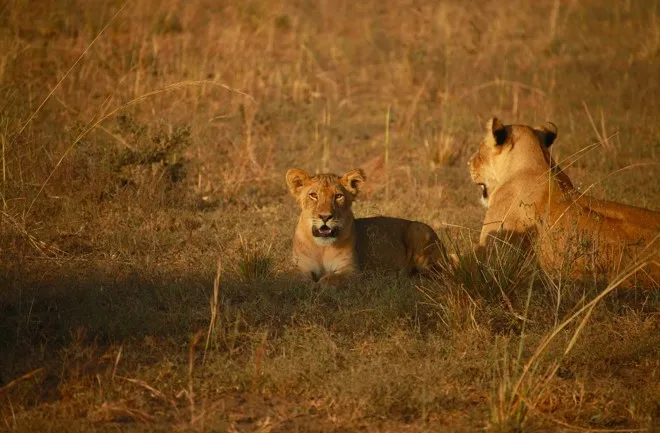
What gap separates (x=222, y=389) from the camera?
175 inches

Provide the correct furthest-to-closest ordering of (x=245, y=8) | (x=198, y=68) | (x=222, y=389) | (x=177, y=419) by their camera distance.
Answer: (x=245, y=8) < (x=198, y=68) < (x=222, y=389) < (x=177, y=419)

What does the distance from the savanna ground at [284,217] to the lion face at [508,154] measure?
689 millimetres

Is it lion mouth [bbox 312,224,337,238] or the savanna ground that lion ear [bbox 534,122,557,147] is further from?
lion mouth [bbox 312,224,337,238]

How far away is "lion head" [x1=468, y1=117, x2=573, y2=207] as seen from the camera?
697cm

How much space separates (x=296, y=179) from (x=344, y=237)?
2.21 ft

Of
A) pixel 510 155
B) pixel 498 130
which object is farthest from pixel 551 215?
pixel 498 130

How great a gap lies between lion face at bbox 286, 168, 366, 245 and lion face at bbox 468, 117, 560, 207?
1101 mm

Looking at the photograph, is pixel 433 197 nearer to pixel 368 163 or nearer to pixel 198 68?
pixel 368 163

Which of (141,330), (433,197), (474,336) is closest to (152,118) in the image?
(433,197)

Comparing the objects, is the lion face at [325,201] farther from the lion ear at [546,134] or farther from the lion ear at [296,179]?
the lion ear at [546,134]

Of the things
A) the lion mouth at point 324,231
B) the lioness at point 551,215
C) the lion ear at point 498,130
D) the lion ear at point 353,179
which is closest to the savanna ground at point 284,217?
the lioness at point 551,215

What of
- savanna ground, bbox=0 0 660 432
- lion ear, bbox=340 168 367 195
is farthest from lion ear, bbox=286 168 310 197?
savanna ground, bbox=0 0 660 432

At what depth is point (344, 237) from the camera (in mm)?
6965

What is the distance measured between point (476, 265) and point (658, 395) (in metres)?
1.50
